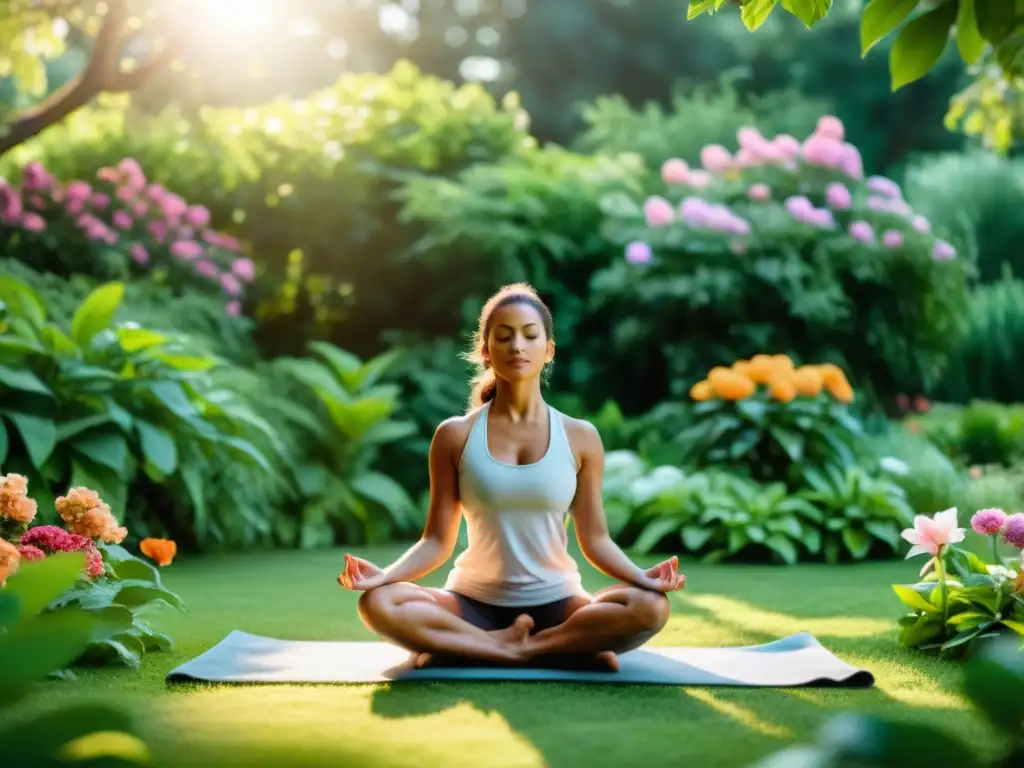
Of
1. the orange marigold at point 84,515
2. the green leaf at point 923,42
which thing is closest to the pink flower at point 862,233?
the orange marigold at point 84,515

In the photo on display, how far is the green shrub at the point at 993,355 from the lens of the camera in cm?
1275

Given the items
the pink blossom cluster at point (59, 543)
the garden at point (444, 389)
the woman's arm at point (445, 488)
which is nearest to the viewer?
the garden at point (444, 389)

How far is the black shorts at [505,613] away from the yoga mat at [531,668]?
0.45 feet

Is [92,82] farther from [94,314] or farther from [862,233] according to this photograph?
[862,233]

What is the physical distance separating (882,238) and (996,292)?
4.66m

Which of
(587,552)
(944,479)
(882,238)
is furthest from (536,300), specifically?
(882,238)

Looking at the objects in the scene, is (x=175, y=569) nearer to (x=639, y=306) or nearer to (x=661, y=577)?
(x=661, y=577)

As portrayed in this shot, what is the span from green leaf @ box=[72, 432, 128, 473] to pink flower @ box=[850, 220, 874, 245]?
5.55 meters

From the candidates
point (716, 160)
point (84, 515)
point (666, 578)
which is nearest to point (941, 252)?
point (716, 160)

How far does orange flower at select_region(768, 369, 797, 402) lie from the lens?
7.05 metres

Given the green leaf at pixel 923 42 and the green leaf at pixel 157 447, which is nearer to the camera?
the green leaf at pixel 923 42

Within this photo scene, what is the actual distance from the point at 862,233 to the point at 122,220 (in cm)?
519

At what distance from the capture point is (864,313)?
907 centimetres

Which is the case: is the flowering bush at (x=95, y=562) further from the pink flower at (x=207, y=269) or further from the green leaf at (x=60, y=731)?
the pink flower at (x=207, y=269)
